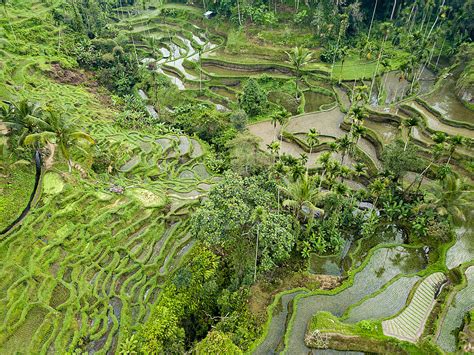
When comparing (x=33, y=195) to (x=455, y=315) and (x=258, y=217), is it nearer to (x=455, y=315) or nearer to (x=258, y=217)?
(x=258, y=217)

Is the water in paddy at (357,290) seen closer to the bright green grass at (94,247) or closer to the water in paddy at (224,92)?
the bright green grass at (94,247)

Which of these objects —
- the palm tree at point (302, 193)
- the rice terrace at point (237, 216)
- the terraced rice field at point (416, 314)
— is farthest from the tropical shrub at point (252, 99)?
the terraced rice field at point (416, 314)

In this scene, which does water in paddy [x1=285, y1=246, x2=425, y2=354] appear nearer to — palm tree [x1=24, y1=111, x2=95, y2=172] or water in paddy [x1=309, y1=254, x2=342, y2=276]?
water in paddy [x1=309, y1=254, x2=342, y2=276]

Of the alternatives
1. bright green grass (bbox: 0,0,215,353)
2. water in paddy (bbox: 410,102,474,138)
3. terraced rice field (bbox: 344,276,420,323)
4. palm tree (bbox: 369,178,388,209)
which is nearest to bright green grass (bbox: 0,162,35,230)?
bright green grass (bbox: 0,0,215,353)

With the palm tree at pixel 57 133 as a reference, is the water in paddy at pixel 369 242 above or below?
below

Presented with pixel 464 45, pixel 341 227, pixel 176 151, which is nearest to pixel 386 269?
pixel 341 227

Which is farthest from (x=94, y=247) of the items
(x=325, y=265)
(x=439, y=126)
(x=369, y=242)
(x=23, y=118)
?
(x=439, y=126)
